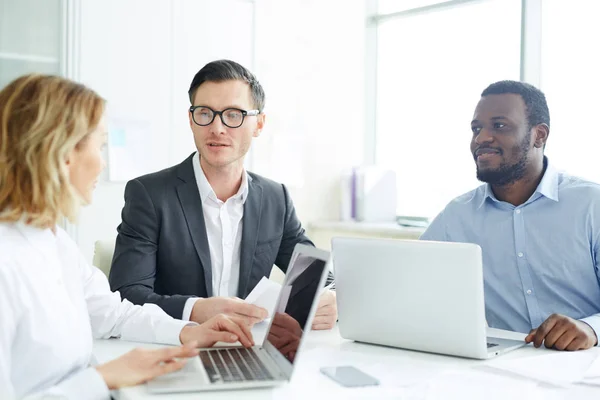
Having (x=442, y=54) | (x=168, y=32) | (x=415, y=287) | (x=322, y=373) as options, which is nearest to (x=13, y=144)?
(x=322, y=373)

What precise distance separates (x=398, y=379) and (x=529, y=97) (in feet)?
4.08

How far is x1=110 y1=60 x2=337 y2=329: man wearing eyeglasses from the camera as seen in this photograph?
194cm

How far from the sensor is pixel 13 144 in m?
1.20

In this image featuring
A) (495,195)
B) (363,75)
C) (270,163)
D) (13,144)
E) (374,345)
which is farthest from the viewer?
(363,75)

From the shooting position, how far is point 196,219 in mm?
1997

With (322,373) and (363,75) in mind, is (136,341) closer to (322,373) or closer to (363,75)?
(322,373)

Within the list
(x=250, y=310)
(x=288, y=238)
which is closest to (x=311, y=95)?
(x=288, y=238)

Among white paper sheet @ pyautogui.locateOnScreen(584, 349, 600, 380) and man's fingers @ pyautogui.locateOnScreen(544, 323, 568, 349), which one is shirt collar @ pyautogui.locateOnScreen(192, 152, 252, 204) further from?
white paper sheet @ pyautogui.locateOnScreen(584, 349, 600, 380)

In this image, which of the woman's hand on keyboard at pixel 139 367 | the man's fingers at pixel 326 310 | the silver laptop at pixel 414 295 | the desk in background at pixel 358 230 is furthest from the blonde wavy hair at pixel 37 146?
the desk in background at pixel 358 230

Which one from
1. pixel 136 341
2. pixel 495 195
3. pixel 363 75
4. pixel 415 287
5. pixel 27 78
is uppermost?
pixel 363 75

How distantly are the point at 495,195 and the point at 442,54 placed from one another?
1.95 metres

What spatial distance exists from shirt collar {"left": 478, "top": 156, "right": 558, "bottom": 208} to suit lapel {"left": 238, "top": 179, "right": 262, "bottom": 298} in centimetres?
71

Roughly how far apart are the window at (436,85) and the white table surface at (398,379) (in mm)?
2373

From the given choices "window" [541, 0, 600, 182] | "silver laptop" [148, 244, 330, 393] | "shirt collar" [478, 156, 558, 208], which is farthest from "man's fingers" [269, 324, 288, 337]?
"window" [541, 0, 600, 182]
